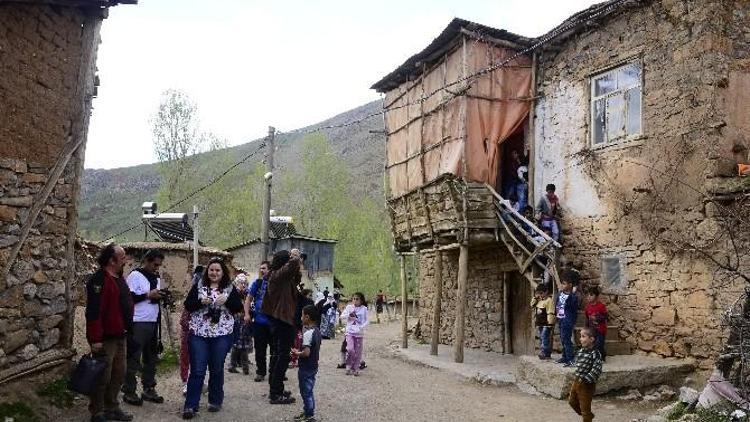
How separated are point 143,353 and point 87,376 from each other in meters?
1.22

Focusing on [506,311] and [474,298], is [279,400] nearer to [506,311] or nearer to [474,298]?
[506,311]

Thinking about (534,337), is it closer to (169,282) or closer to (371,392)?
(371,392)

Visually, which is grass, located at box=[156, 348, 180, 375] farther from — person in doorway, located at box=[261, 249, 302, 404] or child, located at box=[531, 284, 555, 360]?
child, located at box=[531, 284, 555, 360]

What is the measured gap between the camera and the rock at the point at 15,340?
17.9 feet

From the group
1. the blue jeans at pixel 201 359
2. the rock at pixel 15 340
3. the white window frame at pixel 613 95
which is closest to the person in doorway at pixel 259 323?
the blue jeans at pixel 201 359

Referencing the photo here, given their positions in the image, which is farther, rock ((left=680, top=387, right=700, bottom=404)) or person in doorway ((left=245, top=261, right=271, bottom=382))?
person in doorway ((left=245, top=261, right=271, bottom=382))

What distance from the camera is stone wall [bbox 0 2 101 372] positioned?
220 inches

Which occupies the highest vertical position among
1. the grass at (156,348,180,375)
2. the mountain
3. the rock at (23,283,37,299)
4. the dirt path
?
the mountain

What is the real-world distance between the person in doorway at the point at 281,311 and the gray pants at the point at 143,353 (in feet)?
4.10

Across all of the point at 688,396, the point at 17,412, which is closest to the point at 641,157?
the point at 688,396

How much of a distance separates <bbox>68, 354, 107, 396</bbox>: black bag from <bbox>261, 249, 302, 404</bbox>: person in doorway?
196cm

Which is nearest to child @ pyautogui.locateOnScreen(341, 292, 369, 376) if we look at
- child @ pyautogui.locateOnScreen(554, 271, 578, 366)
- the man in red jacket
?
child @ pyautogui.locateOnScreen(554, 271, 578, 366)

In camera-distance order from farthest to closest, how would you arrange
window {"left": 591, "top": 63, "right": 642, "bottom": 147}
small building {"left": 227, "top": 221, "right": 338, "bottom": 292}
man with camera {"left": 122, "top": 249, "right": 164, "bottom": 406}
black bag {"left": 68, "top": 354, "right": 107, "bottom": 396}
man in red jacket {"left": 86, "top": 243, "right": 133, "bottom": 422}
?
1. small building {"left": 227, "top": 221, "right": 338, "bottom": 292}
2. window {"left": 591, "top": 63, "right": 642, "bottom": 147}
3. man with camera {"left": 122, "top": 249, "right": 164, "bottom": 406}
4. man in red jacket {"left": 86, "top": 243, "right": 133, "bottom": 422}
5. black bag {"left": 68, "top": 354, "right": 107, "bottom": 396}

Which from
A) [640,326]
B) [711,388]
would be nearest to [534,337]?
[640,326]
